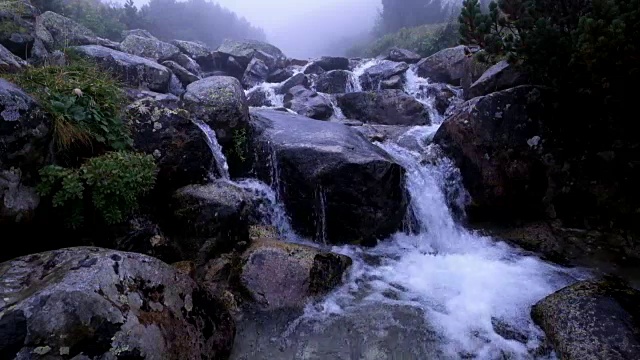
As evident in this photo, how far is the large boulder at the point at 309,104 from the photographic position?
14.6 m

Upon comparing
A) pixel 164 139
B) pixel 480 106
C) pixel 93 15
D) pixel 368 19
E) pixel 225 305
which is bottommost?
pixel 225 305

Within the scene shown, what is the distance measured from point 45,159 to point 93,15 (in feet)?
77.8

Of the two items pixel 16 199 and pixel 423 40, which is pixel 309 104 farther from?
pixel 423 40

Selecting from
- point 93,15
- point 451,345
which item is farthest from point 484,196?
point 93,15

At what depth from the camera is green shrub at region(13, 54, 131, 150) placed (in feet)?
16.9

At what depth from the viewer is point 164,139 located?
267 inches

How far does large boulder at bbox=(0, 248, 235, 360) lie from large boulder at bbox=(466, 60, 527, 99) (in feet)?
27.1

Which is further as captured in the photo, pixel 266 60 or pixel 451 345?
pixel 266 60

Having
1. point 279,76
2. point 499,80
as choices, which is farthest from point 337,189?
point 279,76

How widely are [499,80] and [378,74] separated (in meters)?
10.9

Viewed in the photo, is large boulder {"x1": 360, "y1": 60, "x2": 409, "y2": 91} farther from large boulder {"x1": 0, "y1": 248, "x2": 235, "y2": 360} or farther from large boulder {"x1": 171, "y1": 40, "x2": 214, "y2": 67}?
large boulder {"x1": 0, "y1": 248, "x2": 235, "y2": 360}

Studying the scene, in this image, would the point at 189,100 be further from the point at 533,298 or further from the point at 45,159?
the point at 533,298

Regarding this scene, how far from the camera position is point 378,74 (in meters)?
19.8

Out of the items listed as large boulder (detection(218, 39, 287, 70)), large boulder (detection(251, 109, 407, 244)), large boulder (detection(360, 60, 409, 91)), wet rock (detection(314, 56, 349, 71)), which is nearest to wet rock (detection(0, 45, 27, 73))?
large boulder (detection(251, 109, 407, 244))
